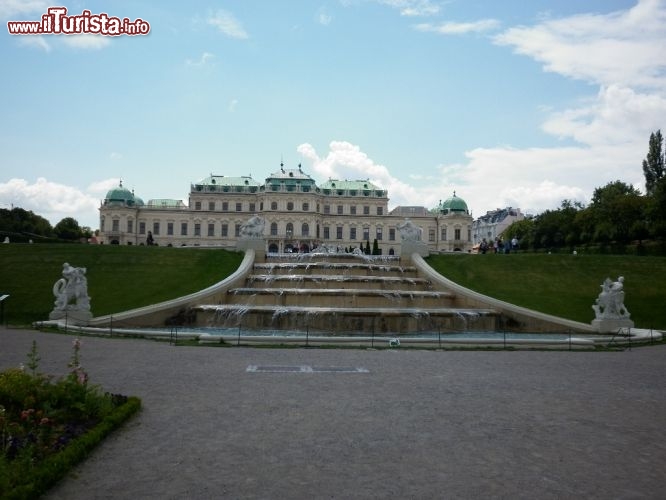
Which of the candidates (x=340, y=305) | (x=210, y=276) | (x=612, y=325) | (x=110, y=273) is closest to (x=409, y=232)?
(x=340, y=305)

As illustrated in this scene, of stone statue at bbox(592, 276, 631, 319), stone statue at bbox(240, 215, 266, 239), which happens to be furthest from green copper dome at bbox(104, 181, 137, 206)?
stone statue at bbox(592, 276, 631, 319)

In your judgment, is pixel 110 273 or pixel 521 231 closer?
pixel 110 273

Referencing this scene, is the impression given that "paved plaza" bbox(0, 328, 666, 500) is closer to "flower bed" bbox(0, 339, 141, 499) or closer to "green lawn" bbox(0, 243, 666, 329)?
"flower bed" bbox(0, 339, 141, 499)

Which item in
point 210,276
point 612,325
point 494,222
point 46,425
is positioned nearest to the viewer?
point 46,425

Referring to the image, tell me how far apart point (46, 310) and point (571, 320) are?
25.2 m

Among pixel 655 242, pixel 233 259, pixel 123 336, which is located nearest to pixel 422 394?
pixel 123 336

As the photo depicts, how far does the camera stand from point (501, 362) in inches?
661

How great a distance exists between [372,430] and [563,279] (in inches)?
1184

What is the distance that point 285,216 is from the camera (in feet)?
347

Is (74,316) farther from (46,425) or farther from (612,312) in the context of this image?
(612,312)

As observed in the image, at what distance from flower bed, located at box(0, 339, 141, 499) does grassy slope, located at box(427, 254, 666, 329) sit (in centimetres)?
2553

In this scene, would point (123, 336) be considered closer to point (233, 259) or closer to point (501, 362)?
point (501, 362)

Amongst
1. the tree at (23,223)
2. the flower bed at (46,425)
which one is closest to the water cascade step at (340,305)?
the flower bed at (46,425)

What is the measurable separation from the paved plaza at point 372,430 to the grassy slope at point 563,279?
15722 mm
